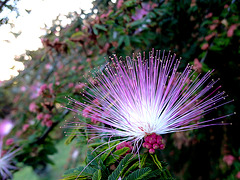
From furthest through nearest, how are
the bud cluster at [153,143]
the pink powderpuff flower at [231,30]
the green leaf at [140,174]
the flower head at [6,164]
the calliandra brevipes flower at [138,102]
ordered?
the flower head at [6,164] < the pink powderpuff flower at [231,30] < the calliandra brevipes flower at [138,102] < the bud cluster at [153,143] < the green leaf at [140,174]

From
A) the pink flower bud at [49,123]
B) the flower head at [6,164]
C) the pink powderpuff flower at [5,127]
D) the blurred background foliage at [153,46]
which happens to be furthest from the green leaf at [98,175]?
the pink powderpuff flower at [5,127]

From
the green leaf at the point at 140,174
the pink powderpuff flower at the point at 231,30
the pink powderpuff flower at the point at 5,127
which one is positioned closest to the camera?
the green leaf at the point at 140,174

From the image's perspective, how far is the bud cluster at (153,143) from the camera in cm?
118

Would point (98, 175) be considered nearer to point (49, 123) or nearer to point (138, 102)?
point (138, 102)

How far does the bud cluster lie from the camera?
46.5 inches

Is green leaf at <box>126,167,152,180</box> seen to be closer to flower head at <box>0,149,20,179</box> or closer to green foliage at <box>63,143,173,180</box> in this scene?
green foliage at <box>63,143,173,180</box>

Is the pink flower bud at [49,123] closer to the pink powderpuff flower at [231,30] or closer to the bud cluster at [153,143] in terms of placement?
the bud cluster at [153,143]

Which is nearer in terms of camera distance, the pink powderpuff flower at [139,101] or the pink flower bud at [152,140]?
the pink flower bud at [152,140]

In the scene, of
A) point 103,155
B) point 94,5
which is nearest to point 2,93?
point 94,5

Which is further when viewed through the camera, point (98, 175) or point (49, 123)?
point (49, 123)

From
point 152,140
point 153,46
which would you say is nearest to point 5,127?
point 153,46

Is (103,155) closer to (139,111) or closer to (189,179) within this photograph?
(139,111)

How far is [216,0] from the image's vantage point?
8.19ft

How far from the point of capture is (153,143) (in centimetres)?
122
